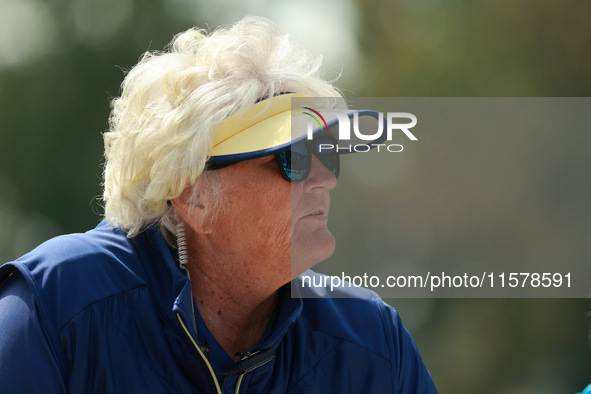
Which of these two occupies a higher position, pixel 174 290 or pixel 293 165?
pixel 293 165

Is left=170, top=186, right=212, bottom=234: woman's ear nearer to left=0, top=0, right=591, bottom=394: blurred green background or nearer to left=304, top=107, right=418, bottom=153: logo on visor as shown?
left=304, top=107, right=418, bottom=153: logo on visor

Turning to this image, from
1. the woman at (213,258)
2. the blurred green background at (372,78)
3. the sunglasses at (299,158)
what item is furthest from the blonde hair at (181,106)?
the blurred green background at (372,78)

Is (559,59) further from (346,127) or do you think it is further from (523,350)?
(346,127)

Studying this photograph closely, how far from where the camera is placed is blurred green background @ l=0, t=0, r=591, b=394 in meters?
3.61

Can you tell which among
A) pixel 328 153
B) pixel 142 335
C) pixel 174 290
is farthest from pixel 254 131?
pixel 142 335

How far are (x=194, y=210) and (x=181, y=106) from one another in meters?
0.32

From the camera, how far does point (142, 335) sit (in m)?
1.75

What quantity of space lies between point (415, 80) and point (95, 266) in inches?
98.7

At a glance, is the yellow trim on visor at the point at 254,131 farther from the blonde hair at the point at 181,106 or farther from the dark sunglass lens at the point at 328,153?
the dark sunglass lens at the point at 328,153

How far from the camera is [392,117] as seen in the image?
2.67 m

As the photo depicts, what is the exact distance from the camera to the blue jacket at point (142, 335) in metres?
1.62

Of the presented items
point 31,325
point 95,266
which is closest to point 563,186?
point 95,266

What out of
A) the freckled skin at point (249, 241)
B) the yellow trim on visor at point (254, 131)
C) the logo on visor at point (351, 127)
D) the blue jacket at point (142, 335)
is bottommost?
the blue jacket at point (142, 335)

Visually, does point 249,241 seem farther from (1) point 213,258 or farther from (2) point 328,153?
(2) point 328,153
